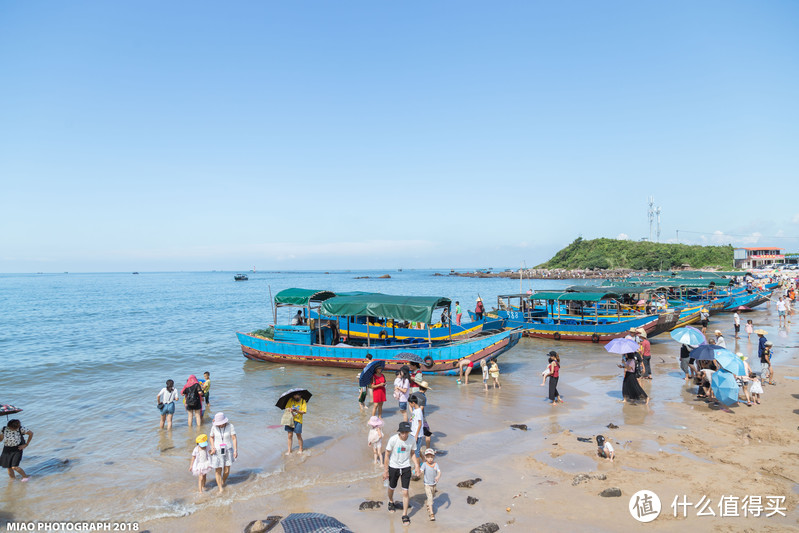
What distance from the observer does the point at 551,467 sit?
28.0ft

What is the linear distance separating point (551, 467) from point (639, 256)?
109 metres

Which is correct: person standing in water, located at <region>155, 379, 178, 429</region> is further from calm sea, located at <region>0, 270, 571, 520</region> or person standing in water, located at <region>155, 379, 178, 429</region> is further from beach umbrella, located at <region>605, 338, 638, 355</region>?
beach umbrella, located at <region>605, 338, 638, 355</region>

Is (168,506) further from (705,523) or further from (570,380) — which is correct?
(570,380)

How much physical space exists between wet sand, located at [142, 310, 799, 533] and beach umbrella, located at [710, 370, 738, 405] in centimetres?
38

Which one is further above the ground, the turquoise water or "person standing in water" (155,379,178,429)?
"person standing in water" (155,379,178,429)

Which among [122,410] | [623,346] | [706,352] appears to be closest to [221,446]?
[122,410]

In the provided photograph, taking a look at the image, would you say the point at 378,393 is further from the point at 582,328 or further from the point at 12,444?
the point at 582,328

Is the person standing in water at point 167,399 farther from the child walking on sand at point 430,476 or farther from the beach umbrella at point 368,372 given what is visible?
the child walking on sand at point 430,476

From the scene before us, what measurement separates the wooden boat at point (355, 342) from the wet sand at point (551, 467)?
9.66ft

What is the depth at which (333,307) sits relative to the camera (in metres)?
18.6

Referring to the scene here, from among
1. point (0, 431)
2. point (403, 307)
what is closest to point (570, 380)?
point (403, 307)

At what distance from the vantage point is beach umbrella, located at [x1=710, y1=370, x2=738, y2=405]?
11.1 metres

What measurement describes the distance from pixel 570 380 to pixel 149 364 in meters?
19.7

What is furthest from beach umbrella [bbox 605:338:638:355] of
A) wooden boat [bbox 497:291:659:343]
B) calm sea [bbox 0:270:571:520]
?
wooden boat [bbox 497:291:659:343]
